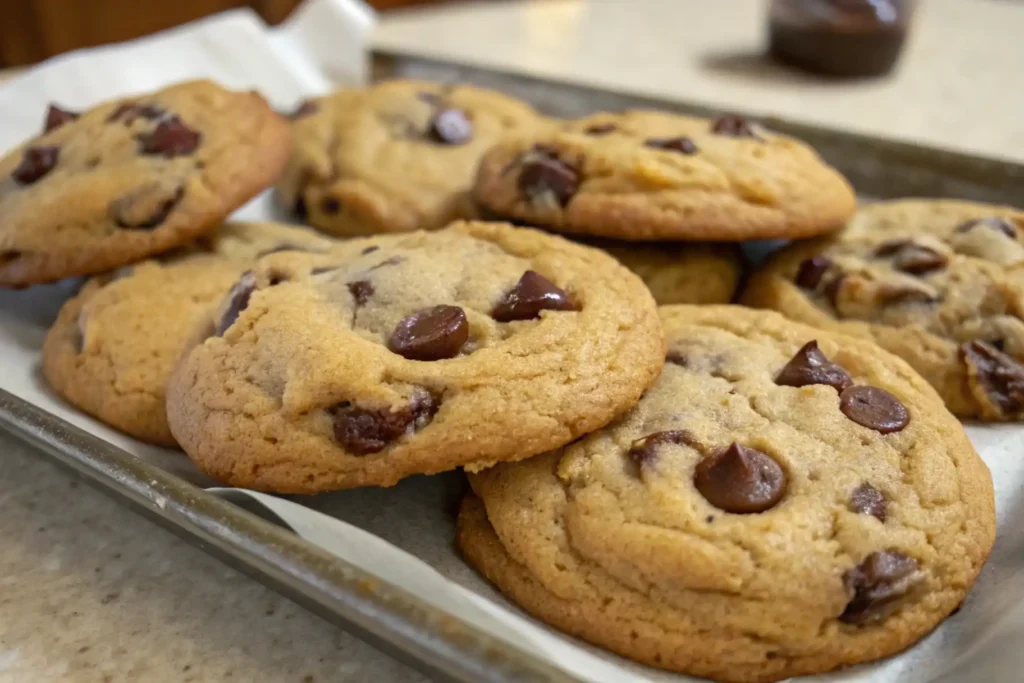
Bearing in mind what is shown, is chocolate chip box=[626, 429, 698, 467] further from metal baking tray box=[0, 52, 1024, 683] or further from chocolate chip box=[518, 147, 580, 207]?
chocolate chip box=[518, 147, 580, 207]

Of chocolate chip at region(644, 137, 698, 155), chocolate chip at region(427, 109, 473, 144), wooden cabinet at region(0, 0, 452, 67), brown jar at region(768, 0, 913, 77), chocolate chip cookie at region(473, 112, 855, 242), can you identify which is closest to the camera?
chocolate chip cookie at region(473, 112, 855, 242)

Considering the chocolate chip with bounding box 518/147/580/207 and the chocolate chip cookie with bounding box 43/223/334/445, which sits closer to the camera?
the chocolate chip cookie with bounding box 43/223/334/445

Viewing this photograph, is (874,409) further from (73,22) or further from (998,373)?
(73,22)

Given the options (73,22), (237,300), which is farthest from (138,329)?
(73,22)

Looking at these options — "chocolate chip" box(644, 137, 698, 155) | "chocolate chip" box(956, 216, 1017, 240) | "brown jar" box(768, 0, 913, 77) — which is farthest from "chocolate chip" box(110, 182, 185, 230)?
"brown jar" box(768, 0, 913, 77)

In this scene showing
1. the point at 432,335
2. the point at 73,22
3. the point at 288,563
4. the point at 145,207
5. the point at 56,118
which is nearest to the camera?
the point at 288,563

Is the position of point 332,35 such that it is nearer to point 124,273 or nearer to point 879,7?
point 124,273
